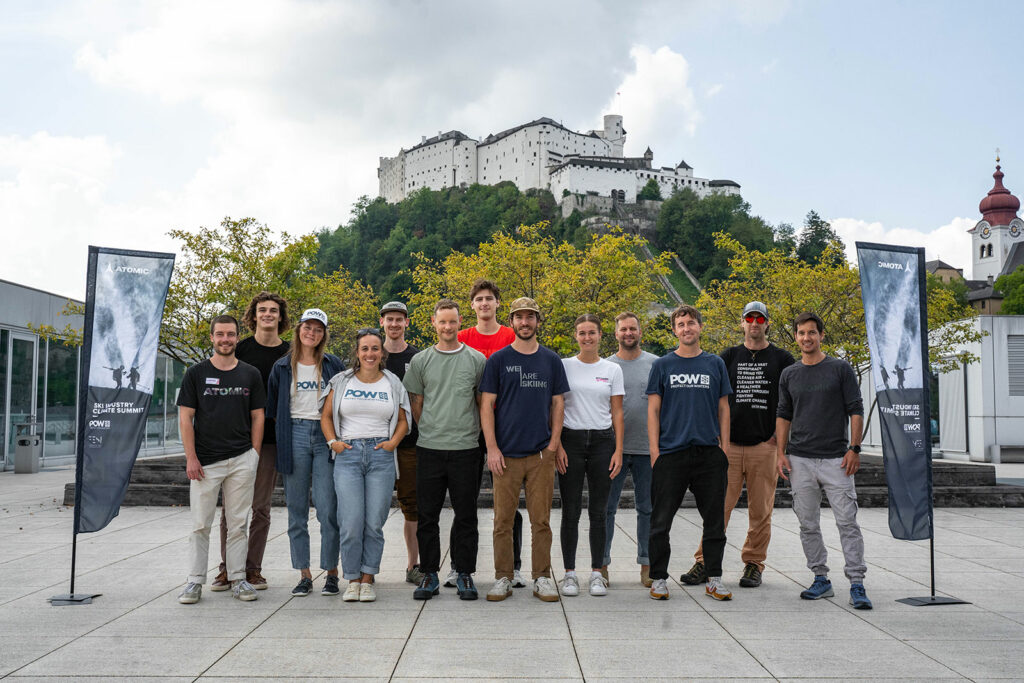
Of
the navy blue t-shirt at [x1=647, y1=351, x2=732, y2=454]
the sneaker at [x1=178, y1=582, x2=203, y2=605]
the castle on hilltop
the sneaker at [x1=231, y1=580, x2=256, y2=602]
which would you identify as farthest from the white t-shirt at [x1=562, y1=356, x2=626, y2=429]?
the castle on hilltop

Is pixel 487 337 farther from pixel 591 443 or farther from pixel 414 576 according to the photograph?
pixel 414 576

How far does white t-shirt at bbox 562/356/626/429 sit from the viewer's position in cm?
527

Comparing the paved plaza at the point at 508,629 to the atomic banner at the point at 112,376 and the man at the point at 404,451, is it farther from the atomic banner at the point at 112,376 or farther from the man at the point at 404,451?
the atomic banner at the point at 112,376

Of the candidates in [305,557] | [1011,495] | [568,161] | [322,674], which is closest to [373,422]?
[305,557]

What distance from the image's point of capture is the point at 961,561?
Result: 6492 millimetres

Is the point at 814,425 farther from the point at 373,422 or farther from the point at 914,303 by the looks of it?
the point at 373,422

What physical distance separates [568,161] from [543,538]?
337 feet

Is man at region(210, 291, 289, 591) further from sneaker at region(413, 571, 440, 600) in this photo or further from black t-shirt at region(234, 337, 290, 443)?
sneaker at region(413, 571, 440, 600)

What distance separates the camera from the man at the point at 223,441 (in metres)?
5.02

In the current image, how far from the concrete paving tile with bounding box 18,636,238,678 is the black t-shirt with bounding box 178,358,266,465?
134cm

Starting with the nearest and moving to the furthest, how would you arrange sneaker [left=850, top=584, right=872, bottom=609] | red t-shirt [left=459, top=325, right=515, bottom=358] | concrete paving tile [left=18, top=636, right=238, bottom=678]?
concrete paving tile [left=18, top=636, right=238, bottom=678] → sneaker [left=850, top=584, right=872, bottom=609] → red t-shirt [left=459, top=325, right=515, bottom=358]

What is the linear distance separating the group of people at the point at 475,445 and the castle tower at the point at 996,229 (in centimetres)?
11740

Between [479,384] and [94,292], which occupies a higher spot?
[94,292]

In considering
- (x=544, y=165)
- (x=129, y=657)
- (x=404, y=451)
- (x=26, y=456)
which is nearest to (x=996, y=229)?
(x=544, y=165)
